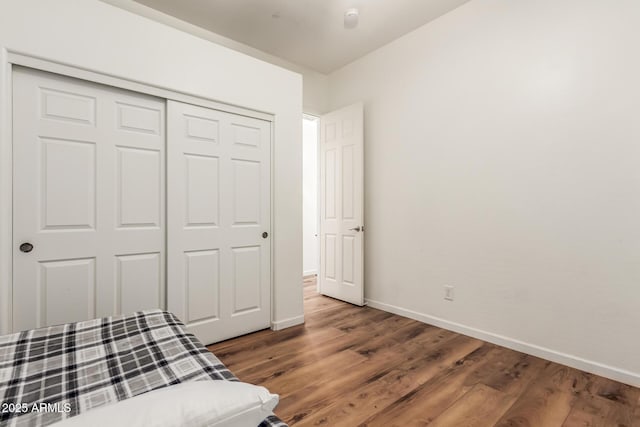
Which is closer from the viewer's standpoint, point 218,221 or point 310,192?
point 218,221

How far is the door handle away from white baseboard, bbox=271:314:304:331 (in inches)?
73.2

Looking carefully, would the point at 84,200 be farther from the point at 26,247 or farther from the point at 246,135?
the point at 246,135

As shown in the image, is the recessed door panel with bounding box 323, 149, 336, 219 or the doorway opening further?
the doorway opening

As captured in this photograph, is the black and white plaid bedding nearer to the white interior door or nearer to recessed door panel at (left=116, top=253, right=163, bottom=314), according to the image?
recessed door panel at (left=116, top=253, right=163, bottom=314)

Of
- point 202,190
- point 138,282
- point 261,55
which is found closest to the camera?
point 138,282

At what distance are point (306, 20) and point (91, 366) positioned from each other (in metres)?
3.15

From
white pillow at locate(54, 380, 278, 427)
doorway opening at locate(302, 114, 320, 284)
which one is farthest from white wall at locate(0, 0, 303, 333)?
doorway opening at locate(302, 114, 320, 284)

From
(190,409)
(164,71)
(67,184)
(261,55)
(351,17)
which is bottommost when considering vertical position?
(190,409)

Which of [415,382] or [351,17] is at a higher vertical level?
[351,17]

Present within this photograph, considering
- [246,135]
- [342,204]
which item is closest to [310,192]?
[342,204]

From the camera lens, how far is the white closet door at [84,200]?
1.85 m

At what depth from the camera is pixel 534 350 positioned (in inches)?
92.8

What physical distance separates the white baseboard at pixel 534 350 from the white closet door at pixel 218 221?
1560mm

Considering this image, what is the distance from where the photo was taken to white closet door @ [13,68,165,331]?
6.08ft
